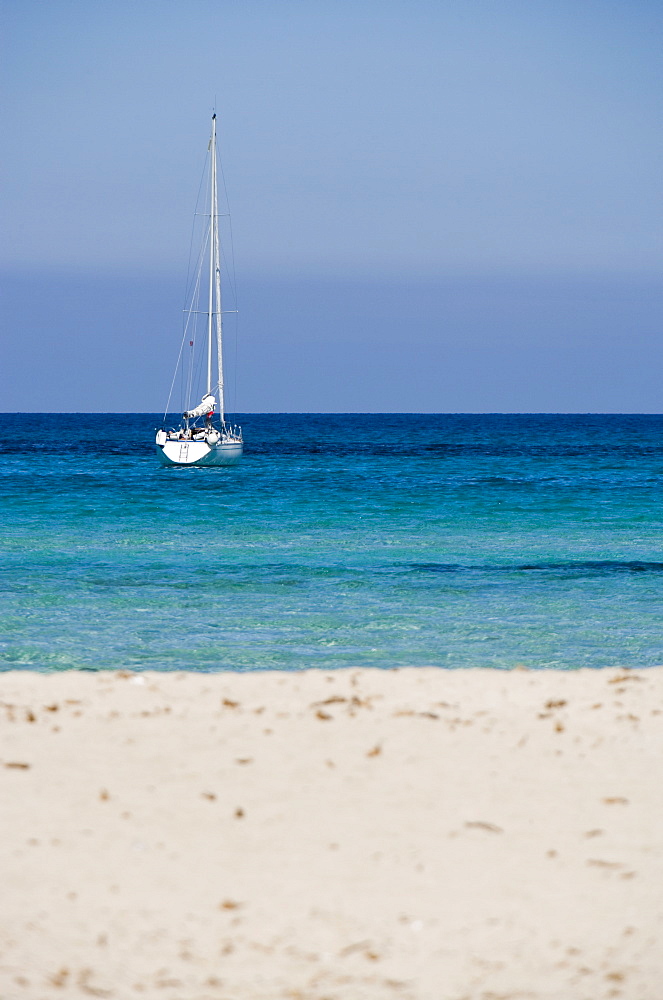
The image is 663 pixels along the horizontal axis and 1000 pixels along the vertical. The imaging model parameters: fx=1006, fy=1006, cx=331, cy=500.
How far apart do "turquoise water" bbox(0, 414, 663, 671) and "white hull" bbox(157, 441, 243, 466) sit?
16.4 feet

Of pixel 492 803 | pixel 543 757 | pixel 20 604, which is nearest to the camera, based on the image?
pixel 492 803

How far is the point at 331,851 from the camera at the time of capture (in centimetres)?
460

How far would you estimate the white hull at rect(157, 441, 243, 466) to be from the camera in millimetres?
41344

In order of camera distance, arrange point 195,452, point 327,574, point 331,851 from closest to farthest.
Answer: point 331,851
point 327,574
point 195,452

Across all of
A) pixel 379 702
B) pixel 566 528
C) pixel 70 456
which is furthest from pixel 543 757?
pixel 70 456

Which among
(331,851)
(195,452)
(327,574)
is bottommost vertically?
(327,574)

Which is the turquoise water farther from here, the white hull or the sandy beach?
the white hull

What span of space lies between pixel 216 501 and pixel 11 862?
2496 centimetres

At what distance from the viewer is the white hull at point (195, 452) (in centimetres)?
4134

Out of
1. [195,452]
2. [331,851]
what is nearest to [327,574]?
[331,851]

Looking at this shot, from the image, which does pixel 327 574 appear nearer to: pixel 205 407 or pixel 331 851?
pixel 331 851

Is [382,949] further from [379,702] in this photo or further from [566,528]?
[566,528]

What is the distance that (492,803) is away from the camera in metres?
5.18

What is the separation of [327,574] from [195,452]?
25.6 m
